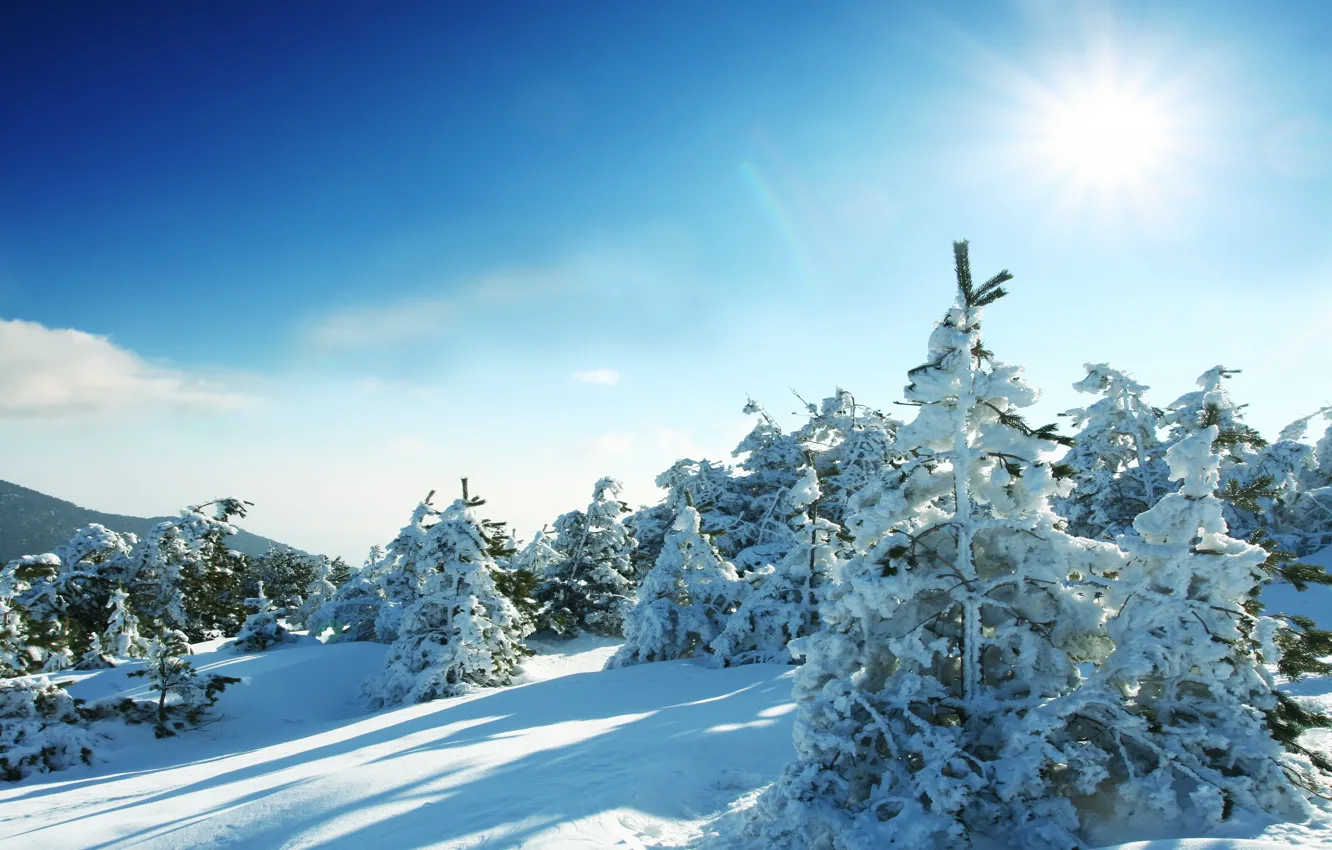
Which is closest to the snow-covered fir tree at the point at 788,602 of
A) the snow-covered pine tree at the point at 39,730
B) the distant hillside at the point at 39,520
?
the snow-covered pine tree at the point at 39,730

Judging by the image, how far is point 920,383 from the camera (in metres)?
6.78

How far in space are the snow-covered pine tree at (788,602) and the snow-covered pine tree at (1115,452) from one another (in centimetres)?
1134

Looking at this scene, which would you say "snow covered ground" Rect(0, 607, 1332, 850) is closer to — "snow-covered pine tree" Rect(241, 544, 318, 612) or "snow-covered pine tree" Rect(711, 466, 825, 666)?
"snow-covered pine tree" Rect(711, 466, 825, 666)

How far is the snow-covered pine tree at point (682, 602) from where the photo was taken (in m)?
17.0

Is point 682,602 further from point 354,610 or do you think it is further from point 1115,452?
point 354,610

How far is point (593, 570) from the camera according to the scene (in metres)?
27.1

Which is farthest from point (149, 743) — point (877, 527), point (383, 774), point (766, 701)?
point (877, 527)

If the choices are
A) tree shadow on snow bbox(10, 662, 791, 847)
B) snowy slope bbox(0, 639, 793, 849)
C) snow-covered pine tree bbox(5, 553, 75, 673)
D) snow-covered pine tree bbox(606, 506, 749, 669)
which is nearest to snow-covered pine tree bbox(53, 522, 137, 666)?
snow-covered pine tree bbox(5, 553, 75, 673)

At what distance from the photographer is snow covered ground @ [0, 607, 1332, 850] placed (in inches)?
247

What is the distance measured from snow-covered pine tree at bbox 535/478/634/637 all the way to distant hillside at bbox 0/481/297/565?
119 meters

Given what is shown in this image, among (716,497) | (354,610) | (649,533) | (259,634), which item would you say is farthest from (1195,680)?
(354,610)

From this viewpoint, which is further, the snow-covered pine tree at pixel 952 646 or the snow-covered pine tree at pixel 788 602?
the snow-covered pine tree at pixel 788 602

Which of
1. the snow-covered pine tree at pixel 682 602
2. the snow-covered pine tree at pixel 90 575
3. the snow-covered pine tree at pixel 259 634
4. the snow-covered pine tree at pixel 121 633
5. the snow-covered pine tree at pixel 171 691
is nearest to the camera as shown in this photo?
the snow-covered pine tree at pixel 171 691

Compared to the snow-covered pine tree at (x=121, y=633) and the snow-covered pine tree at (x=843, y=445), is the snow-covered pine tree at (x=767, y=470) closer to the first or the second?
the snow-covered pine tree at (x=843, y=445)
